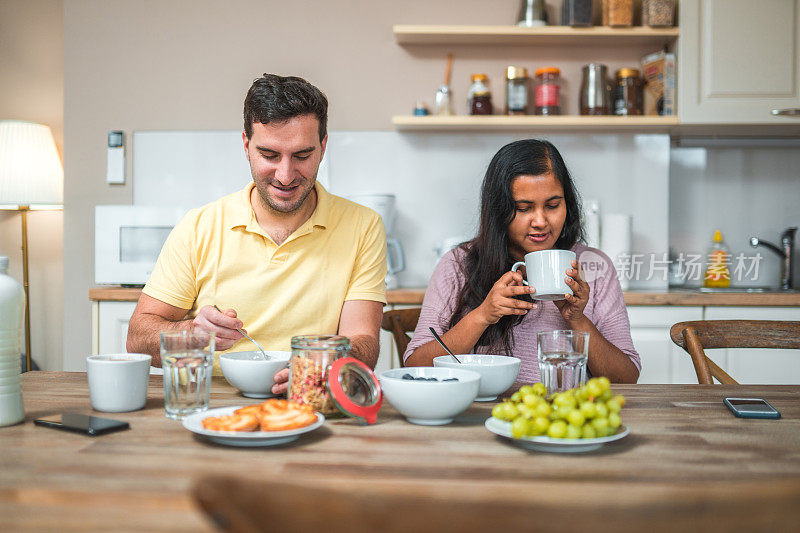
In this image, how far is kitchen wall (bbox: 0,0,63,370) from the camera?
143 inches

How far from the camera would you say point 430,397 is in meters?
0.97

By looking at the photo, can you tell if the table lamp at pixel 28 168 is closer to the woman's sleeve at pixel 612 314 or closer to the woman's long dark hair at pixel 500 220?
the woman's long dark hair at pixel 500 220

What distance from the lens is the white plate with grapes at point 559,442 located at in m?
0.86

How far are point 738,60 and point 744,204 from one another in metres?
0.73

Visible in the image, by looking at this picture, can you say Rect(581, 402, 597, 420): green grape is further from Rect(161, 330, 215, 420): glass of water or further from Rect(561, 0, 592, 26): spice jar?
Rect(561, 0, 592, 26): spice jar

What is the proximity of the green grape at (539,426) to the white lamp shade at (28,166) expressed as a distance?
3.03 metres

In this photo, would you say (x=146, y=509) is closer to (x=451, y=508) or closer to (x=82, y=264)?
(x=451, y=508)

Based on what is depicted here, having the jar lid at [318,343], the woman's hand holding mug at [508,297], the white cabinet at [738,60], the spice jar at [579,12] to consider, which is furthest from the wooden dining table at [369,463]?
the spice jar at [579,12]

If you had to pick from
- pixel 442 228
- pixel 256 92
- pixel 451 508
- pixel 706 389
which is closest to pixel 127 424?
pixel 451 508

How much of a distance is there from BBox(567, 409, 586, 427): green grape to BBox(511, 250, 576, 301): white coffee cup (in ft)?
1.92

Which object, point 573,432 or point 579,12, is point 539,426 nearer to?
point 573,432

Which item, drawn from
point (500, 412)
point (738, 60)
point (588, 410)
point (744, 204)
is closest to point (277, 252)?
point (500, 412)

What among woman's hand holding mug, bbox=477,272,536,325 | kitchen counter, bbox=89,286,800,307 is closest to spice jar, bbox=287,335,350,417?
woman's hand holding mug, bbox=477,272,536,325

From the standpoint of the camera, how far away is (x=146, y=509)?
68cm
